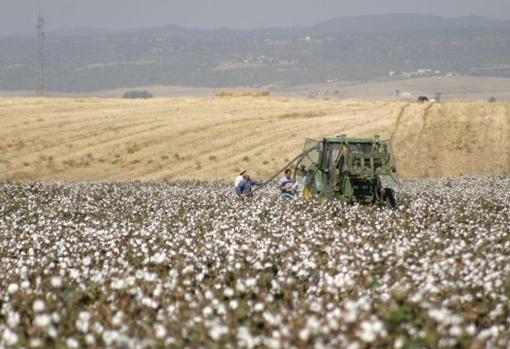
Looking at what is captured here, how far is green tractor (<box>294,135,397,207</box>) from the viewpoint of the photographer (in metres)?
23.5

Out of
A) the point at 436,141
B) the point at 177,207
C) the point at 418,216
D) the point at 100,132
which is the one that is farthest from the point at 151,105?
the point at 418,216

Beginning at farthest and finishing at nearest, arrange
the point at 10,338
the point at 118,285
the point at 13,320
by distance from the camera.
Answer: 1. the point at 118,285
2. the point at 13,320
3. the point at 10,338

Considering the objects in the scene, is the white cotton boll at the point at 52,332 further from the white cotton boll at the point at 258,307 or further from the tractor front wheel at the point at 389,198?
the tractor front wheel at the point at 389,198

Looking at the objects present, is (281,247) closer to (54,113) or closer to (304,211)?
(304,211)

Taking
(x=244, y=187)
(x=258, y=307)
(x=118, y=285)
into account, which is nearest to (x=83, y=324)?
(x=258, y=307)

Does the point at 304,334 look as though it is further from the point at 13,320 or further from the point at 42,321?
the point at 13,320

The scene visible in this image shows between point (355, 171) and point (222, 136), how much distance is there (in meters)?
34.6

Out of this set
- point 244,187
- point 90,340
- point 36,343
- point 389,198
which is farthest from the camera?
point 244,187

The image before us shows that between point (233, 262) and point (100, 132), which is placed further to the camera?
point (100, 132)

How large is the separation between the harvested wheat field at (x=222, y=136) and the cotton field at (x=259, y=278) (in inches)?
1060

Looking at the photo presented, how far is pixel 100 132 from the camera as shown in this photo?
59.1m

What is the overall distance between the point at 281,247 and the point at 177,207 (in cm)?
999

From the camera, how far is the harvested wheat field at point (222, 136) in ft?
161

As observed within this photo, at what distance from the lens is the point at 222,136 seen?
57.7m
